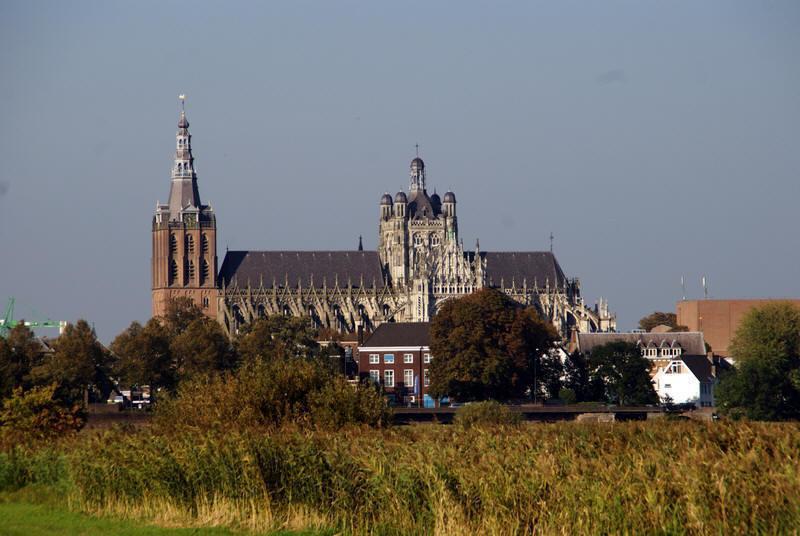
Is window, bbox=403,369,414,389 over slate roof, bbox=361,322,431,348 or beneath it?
beneath

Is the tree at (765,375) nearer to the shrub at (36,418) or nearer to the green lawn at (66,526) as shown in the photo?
the shrub at (36,418)

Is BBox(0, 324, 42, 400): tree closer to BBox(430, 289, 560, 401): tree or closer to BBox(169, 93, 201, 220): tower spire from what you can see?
BBox(430, 289, 560, 401): tree

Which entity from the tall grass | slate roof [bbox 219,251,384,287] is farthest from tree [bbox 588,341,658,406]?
slate roof [bbox 219,251,384,287]

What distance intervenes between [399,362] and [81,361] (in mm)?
23867

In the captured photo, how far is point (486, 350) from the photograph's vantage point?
10794 cm

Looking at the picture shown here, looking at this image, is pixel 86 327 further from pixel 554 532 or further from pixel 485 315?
pixel 554 532

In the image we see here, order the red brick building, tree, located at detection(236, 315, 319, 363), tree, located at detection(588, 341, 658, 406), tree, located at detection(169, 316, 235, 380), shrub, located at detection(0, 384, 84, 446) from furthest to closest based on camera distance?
tree, located at detection(236, 315, 319, 363) → the red brick building → tree, located at detection(169, 316, 235, 380) → tree, located at detection(588, 341, 658, 406) → shrub, located at detection(0, 384, 84, 446)

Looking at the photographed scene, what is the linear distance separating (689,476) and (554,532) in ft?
8.91

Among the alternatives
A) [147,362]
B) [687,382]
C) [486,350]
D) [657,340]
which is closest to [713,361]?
[657,340]

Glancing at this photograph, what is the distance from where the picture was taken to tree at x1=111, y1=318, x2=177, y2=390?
367ft

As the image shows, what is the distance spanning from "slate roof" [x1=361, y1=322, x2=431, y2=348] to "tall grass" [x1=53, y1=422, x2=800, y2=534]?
79036 millimetres

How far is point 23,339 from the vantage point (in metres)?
104

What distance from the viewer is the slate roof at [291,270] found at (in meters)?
193

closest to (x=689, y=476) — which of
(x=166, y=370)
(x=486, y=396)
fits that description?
(x=486, y=396)
